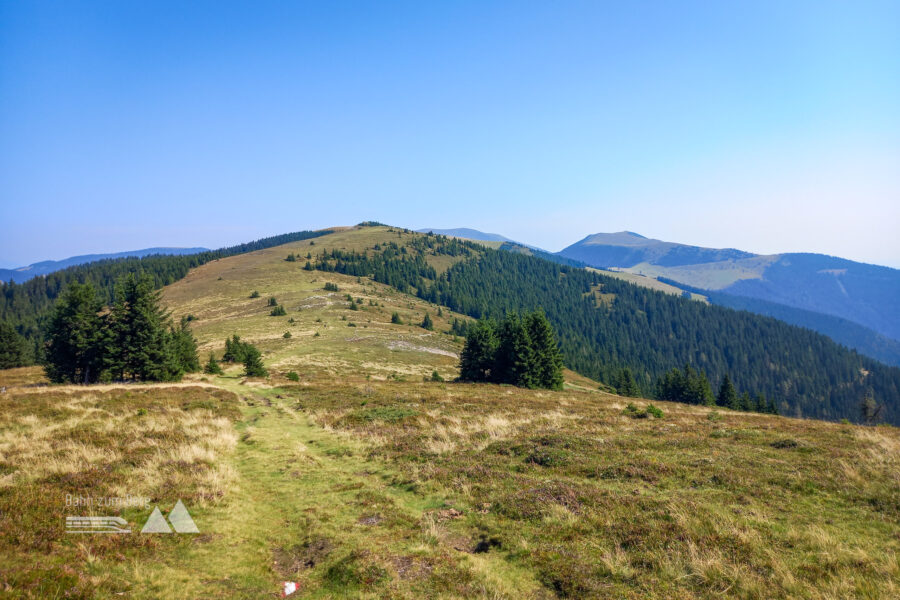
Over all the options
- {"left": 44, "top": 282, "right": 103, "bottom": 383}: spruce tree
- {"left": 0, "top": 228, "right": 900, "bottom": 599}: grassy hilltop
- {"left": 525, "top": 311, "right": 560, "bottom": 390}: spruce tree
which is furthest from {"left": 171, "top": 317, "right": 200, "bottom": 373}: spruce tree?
{"left": 525, "top": 311, "right": 560, "bottom": 390}: spruce tree

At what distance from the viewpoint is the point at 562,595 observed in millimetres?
7559

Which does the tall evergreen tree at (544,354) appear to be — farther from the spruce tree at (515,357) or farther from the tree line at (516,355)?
the spruce tree at (515,357)

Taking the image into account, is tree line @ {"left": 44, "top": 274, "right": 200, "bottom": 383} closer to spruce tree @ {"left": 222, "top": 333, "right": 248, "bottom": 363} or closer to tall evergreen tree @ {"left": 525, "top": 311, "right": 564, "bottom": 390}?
spruce tree @ {"left": 222, "top": 333, "right": 248, "bottom": 363}

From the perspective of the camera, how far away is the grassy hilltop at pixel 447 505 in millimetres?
7585

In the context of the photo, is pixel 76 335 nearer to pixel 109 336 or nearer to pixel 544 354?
pixel 109 336

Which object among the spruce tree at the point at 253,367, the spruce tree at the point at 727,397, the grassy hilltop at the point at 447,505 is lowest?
the spruce tree at the point at 727,397

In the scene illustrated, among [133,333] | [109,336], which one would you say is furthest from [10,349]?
[133,333]

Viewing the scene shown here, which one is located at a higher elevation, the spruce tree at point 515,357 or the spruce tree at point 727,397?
the spruce tree at point 515,357

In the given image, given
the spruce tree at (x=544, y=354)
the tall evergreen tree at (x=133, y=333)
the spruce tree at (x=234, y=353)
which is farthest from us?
the spruce tree at (x=234, y=353)

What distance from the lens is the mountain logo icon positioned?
31.6ft

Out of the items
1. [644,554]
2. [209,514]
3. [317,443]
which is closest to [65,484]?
[209,514]

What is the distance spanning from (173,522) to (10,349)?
393ft

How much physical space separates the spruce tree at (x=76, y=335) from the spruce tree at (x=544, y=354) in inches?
2065

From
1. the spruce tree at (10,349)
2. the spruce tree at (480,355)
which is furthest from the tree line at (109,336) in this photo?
the spruce tree at (10,349)
